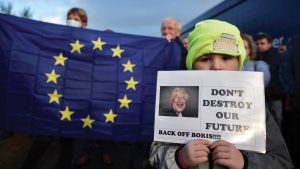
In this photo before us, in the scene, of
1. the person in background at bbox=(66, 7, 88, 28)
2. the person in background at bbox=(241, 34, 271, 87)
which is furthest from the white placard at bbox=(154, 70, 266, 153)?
the person in background at bbox=(66, 7, 88, 28)

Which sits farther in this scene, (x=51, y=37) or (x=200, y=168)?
(x=51, y=37)

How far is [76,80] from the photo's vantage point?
3584 millimetres

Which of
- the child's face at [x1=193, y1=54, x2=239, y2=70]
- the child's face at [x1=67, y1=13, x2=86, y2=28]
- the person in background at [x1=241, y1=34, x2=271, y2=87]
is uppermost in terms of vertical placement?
the child's face at [x1=67, y1=13, x2=86, y2=28]

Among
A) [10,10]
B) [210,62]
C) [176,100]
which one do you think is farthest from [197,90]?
[10,10]

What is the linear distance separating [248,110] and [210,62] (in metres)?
0.29

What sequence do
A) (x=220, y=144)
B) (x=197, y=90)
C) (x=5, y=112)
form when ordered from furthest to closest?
(x=5, y=112)
(x=197, y=90)
(x=220, y=144)

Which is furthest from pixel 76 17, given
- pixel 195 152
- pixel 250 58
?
pixel 195 152

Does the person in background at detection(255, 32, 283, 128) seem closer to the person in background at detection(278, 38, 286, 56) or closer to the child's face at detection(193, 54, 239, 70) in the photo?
the person in background at detection(278, 38, 286, 56)

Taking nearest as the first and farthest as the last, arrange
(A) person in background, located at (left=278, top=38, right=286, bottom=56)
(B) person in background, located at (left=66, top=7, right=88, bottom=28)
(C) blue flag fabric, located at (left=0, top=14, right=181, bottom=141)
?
(C) blue flag fabric, located at (left=0, top=14, right=181, bottom=141), (B) person in background, located at (left=66, top=7, right=88, bottom=28), (A) person in background, located at (left=278, top=38, right=286, bottom=56)

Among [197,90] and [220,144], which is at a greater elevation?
[197,90]

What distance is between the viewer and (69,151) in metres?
3.47

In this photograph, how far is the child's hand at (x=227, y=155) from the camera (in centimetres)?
115

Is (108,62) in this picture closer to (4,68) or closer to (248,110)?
(4,68)

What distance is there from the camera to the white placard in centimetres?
125
